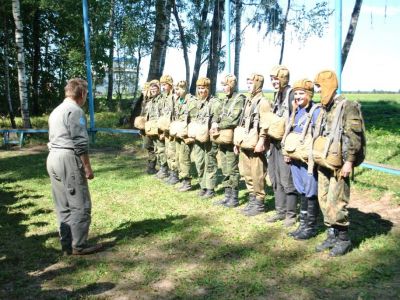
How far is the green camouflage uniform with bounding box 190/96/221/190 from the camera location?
23.9 feet

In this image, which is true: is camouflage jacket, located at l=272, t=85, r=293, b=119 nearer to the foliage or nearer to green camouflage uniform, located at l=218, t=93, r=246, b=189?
green camouflage uniform, located at l=218, t=93, r=246, b=189

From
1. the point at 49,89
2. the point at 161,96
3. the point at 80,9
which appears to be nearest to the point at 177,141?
the point at 161,96

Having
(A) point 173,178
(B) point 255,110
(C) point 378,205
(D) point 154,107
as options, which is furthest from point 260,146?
(D) point 154,107

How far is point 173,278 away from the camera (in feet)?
15.1

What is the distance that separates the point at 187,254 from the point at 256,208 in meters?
1.76

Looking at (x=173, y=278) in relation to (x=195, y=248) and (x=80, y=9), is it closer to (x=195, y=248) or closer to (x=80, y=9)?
(x=195, y=248)

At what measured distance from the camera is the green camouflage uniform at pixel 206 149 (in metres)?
7.30

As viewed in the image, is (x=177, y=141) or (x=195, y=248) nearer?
(x=195, y=248)

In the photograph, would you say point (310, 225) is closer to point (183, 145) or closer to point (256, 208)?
point (256, 208)

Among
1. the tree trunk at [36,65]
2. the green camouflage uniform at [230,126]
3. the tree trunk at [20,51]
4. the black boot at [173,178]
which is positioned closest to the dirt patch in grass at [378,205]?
the green camouflage uniform at [230,126]

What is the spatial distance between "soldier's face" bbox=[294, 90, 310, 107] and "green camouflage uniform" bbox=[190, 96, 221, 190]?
2.03 meters

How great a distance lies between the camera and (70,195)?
5105mm

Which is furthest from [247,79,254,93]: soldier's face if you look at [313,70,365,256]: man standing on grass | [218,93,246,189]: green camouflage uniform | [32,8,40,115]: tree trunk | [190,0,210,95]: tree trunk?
[32,8,40,115]: tree trunk

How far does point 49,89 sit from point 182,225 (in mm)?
22968
